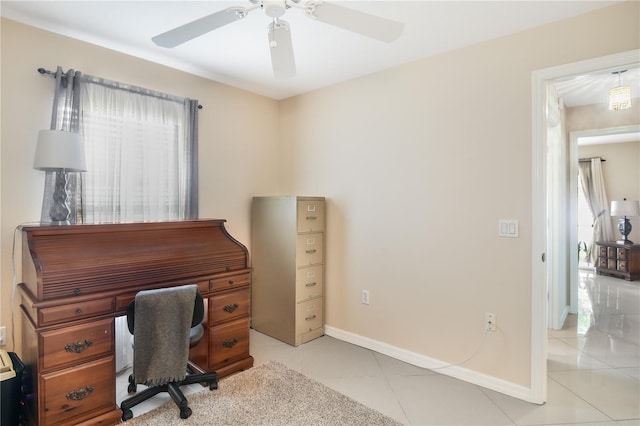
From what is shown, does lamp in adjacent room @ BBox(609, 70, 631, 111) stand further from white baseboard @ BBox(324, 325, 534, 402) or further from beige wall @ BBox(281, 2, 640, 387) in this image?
white baseboard @ BBox(324, 325, 534, 402)

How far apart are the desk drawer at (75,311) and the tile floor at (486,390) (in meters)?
0.70

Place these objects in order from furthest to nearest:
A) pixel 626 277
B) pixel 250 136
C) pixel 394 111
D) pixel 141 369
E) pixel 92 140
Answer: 1. pixel 626 277
2. pixel 250 136
3. pixel 394 111
4. pixel 92 140
5. pixel 141 369

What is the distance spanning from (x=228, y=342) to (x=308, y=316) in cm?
89

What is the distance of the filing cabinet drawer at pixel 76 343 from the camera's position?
1.71 m

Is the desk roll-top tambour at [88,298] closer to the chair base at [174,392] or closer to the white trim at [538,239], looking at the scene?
the chair base at [174,392]

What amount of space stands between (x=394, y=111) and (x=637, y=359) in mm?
2900

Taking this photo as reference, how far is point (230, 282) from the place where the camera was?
2514 mm

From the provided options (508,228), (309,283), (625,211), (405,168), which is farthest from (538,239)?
(625,211)

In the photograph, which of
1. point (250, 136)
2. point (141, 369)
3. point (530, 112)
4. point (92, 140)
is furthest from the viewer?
point (250, 136)

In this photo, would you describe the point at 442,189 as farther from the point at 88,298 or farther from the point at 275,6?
the point at 88,298

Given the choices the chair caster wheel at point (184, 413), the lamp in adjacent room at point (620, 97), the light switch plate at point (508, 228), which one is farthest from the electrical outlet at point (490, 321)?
the lamp in adjacent room at point (620, 97)

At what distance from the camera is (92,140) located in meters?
2.38

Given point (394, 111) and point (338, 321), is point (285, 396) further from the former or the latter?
point (394, 111)

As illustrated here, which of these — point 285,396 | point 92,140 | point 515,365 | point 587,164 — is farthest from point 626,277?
point 92,140
